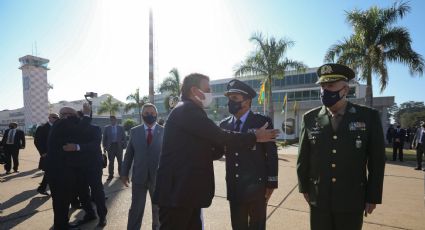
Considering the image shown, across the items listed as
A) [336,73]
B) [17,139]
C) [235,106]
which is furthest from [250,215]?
[17,139]

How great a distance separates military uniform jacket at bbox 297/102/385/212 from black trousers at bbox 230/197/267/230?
1.80ft

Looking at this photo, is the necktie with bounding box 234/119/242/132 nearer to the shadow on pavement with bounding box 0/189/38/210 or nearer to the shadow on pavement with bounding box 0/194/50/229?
the shadow on pavement with bounding box 0/194/50/229

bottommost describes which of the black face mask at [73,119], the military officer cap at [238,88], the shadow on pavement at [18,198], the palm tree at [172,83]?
the shadow on pavement at [18,198]

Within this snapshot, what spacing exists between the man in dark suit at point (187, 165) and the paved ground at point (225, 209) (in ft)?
8.00

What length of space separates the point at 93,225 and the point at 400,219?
17.7ft

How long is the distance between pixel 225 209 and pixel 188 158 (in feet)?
11.7

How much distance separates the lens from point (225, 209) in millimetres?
5656

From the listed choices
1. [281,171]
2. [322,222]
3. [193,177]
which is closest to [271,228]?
[322,222]

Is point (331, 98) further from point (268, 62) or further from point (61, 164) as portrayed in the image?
point (268, 62)

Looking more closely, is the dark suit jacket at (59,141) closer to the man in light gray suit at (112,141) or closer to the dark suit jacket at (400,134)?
the man in light gray suit at (112,141)

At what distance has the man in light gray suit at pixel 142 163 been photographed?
4.05m

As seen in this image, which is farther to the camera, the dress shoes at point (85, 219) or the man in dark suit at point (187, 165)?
the dress shoes at point (85, 219)

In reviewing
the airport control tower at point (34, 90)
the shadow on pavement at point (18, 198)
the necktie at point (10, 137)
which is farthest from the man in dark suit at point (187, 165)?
the airport control tower at point (34, 90)

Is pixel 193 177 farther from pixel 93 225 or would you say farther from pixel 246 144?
pixel 93 225
